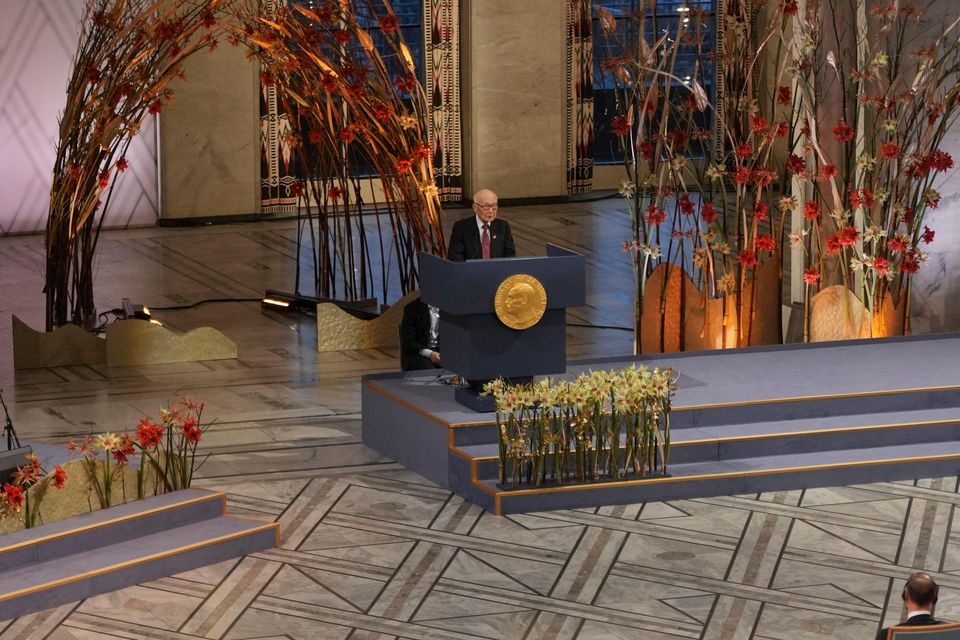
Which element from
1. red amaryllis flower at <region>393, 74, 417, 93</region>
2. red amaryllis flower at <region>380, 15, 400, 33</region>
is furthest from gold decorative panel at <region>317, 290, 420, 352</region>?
red amaryllis flower at <region>380, 15, 400, 33</region>

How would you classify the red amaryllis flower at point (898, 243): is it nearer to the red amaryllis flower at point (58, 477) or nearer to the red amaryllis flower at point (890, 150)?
the red amaryllis flower at point (890, 150)

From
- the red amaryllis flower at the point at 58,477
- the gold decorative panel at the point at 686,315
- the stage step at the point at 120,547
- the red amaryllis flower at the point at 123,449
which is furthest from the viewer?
the gold decorative panel at the point at 686,315

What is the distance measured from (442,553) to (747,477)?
5.01ft

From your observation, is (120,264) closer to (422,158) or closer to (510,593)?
(422,158)

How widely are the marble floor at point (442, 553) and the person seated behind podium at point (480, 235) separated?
1071mm

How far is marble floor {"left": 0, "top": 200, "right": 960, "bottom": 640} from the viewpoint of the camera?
5.77 m

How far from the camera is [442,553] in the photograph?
6.48 meters

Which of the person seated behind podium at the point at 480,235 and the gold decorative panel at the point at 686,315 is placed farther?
the gold decorative panel at the point at 686,315

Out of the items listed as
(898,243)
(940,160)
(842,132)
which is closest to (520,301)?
(842,132)

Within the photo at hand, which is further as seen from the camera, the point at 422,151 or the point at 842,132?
the point at 422,151

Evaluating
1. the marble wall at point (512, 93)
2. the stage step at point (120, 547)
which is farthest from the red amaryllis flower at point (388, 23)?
the marble wall at point (512, 93)

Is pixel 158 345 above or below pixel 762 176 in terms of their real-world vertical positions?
below

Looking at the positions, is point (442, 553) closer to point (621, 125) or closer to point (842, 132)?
point (621, 125)

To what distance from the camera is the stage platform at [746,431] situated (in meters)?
7.12
